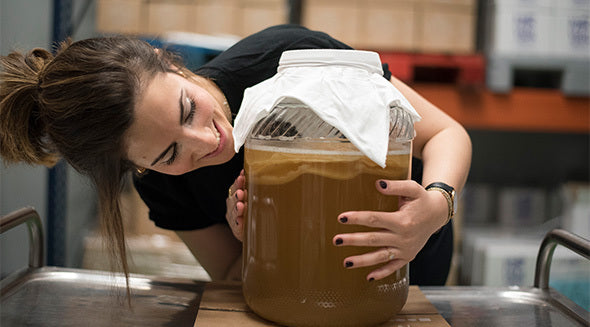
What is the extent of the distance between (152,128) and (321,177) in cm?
25

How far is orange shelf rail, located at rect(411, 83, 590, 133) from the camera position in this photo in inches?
73.2

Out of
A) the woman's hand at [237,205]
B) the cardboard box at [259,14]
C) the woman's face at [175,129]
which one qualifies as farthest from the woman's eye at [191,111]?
the cardboard box at [259,14]

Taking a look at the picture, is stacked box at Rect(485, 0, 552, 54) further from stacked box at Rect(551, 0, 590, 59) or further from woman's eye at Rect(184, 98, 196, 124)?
woman's eye at Rect(184, 98, 196, 124)

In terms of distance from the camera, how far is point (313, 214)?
1.82ft

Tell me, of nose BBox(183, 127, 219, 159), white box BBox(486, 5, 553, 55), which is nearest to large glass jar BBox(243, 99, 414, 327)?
nose BBox(183, 127, 219, 159)

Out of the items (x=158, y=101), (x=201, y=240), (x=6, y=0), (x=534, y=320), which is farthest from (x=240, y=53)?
(x=6, y=0)

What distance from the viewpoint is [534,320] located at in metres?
0.68

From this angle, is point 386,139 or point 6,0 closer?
point 386,139

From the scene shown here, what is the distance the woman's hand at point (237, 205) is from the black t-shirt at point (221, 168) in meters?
0.14

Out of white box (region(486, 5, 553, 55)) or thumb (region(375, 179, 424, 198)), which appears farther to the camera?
white box (region(486, 5, 553, 55))

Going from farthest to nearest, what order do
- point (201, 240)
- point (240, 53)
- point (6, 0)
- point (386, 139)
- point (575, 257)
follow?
point (575, 257)
point (6, 0)
point (201, 240)
point (240, 53)
point (386, 139)

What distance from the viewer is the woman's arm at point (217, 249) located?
3.15 feet

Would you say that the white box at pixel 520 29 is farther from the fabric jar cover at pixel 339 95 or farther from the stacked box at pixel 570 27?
the fabric jar cover at pixel 339 95

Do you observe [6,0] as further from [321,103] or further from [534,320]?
[534,320]
